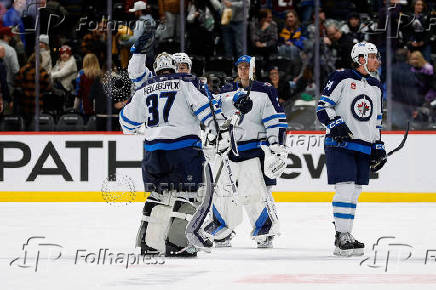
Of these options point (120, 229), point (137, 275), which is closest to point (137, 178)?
point (120, 229)

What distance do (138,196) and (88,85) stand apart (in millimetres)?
1763

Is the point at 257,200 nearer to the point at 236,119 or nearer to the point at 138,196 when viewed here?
the point at 236,119

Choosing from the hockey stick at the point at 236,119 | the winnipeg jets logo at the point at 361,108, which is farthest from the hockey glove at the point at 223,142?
the winnipeg jets logo at the point at 361,108

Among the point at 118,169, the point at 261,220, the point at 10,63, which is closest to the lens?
the point at 261,220

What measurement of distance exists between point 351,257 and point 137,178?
18.6 ft

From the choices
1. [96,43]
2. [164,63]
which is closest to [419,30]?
[96,43]

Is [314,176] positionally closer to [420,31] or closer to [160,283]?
[420,31]

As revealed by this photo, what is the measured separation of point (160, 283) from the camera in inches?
245

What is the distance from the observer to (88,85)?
13883 mm

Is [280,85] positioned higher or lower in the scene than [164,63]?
lower

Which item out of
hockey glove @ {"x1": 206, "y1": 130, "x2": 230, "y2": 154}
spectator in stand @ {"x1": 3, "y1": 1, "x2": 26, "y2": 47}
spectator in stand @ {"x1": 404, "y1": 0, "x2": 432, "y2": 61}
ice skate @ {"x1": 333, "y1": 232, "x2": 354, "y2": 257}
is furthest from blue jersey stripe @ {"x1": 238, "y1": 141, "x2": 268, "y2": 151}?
spectator in stand @ {"x1": 3, "y1": 1, "x2": 26, "y2": 47}

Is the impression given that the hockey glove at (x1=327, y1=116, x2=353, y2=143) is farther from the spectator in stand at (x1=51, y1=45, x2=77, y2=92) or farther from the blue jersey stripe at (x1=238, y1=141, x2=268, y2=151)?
the spectator in stand at (x1=51, y1=45, x2=77, y2=92)

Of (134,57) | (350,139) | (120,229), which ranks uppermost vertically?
(134,57)

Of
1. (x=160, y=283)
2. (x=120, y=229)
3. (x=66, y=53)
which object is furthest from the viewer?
(x=66, y=53)
